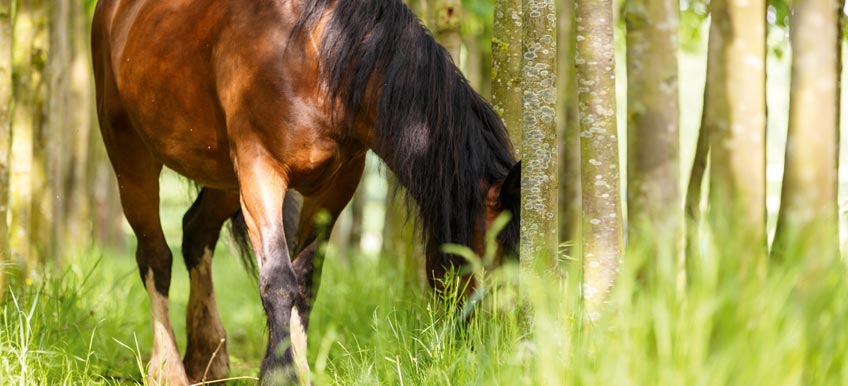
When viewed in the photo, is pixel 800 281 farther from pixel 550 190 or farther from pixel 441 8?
pixel 441 8

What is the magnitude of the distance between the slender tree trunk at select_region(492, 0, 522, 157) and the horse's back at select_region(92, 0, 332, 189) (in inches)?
46.8

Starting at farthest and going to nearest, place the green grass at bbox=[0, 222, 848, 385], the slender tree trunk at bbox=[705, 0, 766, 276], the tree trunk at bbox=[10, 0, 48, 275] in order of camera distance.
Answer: the tree trunk at bbox=[10, 0, 48, 275]
the slender tree trunk at bbox=[705, 0, 766, 276]
the green grass at bbox=[0, 222, 848, 385]

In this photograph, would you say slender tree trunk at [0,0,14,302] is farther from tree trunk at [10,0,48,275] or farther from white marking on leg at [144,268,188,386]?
white marking on leg at [144,268,188,386]

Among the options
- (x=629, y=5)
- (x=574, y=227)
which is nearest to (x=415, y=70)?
(x=629, y=5)

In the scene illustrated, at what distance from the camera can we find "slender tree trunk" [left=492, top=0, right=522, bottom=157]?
542cm

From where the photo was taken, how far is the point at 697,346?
2.52 m

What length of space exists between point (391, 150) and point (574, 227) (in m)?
4.12

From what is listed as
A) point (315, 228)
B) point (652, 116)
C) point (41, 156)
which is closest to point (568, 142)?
point (315, 228)

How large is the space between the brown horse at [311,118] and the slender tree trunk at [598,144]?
77 cm

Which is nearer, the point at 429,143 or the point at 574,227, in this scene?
the point at 429,143

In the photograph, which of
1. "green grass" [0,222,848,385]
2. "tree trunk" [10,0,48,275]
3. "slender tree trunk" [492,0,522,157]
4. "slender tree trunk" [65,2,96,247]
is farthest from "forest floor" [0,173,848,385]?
"slender tree trunk" [65,2,96,247]

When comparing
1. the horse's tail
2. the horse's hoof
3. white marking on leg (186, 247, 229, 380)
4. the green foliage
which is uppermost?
the green foliage

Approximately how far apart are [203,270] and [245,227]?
16.6 inches

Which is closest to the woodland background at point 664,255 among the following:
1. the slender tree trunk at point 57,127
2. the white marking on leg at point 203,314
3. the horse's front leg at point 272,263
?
the horse's front leg at point 272,263
